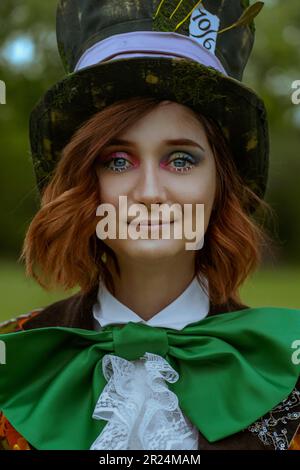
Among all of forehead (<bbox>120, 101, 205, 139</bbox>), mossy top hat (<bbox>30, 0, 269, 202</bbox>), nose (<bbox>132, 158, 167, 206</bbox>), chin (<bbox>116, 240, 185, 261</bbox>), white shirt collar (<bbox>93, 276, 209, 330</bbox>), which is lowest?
white shirt collar (<bbox>93, 276, 209, 330</bbox>)

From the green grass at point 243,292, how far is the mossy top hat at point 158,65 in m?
4.00

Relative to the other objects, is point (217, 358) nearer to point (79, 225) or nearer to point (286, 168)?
point (79, 225)

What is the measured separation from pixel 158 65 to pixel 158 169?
188mm

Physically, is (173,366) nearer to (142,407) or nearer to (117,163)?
(142,407)

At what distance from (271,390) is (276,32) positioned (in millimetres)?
14656

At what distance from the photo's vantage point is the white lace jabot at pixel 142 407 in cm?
133

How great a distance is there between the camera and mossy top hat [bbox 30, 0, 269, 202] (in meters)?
1.38

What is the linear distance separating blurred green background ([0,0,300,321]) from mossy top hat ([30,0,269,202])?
5354 millimetres

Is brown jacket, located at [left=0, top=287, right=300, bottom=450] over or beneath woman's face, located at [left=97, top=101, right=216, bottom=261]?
beneath

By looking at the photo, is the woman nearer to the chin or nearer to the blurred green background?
the chin

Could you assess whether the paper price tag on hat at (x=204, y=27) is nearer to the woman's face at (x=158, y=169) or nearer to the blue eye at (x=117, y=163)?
the woman's face at (x=158, y=169)

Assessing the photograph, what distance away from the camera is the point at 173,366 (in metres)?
1.41

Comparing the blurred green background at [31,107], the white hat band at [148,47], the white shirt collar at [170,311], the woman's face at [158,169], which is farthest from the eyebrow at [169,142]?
the blurred green background at [31,107]

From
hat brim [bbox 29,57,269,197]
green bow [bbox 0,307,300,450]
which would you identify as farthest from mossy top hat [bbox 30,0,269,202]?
green bow [bbox 0,307,300,450]
